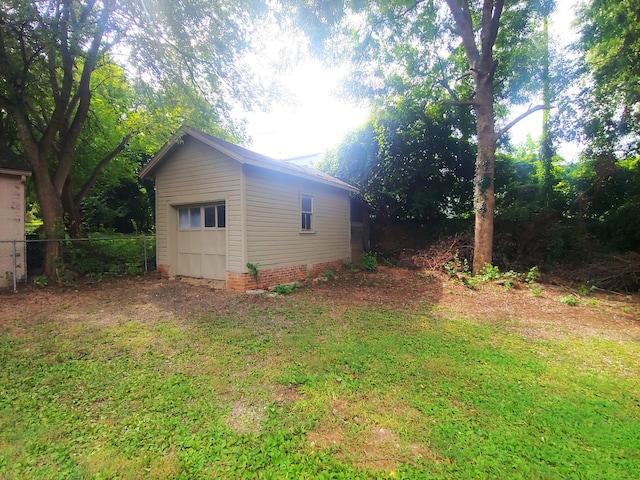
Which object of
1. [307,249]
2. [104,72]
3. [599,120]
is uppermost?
[104,72]

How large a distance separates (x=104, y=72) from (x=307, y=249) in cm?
975

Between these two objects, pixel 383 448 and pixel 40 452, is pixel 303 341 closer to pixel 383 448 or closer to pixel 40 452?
pixel 383 448

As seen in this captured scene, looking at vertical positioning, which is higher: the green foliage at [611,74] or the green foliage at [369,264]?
the green foliage at [611,74]

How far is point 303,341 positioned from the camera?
467 centimetres

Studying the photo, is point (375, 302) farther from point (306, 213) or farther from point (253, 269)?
point (306, 213)

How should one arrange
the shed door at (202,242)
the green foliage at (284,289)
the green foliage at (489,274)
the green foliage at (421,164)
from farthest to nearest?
the green foliage at (421,164) → the green foliage at (489,274) → the shed door at (202,242) → the green foliage at (284,289)

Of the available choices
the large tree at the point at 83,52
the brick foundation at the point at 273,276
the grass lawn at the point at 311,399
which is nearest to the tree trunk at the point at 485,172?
the grass lawn at the point at 311,399

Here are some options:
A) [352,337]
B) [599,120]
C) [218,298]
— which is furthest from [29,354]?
[599,120]

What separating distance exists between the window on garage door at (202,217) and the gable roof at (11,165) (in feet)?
13.2

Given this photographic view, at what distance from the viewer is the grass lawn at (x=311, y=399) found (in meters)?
2.25

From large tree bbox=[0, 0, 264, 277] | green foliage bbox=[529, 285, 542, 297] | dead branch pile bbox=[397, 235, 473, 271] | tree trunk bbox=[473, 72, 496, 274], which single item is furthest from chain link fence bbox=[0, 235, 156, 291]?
green foliage bbox=[529, 285, 542, 297]

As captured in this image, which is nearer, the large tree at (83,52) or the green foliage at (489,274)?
the large tree at (83,52)

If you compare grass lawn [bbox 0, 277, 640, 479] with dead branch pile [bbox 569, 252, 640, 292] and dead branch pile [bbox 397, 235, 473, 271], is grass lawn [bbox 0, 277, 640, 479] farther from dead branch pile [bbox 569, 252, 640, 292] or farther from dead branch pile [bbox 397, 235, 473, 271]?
dead branch pile [bbox 397, 235, 473, 271]

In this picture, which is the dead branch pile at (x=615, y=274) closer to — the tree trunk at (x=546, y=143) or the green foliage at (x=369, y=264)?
the tree trunk at (x=546, y=143)
